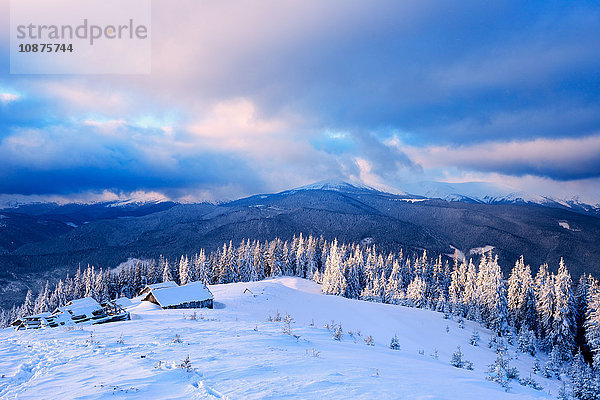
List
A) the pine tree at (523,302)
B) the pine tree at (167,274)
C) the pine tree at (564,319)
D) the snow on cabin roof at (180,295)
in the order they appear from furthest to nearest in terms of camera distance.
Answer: the pine tree at (167,274), the pine tree at (523,302), the pine tree at (564,319), the snow on cabin roof at (180,295)

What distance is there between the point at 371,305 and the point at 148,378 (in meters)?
42.0

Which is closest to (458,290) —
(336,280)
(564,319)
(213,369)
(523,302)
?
(523,302)

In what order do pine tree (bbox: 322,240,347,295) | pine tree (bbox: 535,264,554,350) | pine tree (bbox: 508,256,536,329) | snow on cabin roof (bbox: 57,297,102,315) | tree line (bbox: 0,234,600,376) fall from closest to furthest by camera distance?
snow on cabin roof (bbox: 57,297,102,315) → tree line (bbox: 0,234,600,376) → pine tree (bbox: 535,264,554,350) → pine tree (bbox: 508,256,536,329) → pine tree (bbox: 322,240,347,295)

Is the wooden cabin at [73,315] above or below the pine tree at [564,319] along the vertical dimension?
above

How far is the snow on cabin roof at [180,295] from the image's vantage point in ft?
136

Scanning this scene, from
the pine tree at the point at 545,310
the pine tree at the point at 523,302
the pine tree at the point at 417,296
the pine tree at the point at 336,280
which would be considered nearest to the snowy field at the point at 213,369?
the pine tree at the point at 417,296

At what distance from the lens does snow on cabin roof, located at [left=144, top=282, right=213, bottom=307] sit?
41.4 m

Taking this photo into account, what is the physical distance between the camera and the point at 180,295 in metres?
43.2

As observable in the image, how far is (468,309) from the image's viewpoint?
5506 cm

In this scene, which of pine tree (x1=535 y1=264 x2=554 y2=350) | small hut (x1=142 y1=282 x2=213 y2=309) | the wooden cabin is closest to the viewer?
the wooden cabin

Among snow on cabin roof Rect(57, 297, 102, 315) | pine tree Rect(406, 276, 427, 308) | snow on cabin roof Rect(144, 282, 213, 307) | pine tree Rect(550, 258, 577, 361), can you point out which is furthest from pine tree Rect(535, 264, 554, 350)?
snow on cabin roof Rect(57, 297, 102, 315)

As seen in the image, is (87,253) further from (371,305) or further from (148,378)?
(148,378)

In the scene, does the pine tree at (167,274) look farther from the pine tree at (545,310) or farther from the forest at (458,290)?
the pine tree at (545,310)

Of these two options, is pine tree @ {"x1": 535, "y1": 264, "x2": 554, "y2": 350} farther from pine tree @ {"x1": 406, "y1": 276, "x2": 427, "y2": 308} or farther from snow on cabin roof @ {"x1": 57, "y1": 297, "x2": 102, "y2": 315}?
snow on cabin roof @ {"x1": 57, "y1": 297, "x2": 102, "y2": 315}
